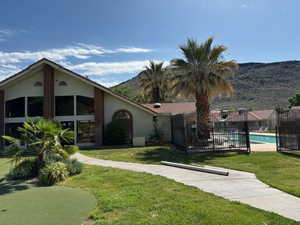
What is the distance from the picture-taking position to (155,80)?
2938cm

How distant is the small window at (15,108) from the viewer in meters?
17.0

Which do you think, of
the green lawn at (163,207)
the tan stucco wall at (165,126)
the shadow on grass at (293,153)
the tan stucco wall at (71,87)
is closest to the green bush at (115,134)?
the tan stucco wall at (71,87)

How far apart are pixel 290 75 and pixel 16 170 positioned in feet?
332

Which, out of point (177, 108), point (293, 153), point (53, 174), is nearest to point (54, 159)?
point (53, 174)

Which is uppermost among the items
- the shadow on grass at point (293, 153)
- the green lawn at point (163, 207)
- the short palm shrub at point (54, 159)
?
the short palm shrub at point (54, 159)

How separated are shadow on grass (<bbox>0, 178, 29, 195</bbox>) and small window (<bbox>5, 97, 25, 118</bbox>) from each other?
11349 millimetres

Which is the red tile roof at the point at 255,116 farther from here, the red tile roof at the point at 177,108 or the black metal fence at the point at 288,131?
the black metal fence at the point at 288,131

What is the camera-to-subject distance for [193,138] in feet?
47.2

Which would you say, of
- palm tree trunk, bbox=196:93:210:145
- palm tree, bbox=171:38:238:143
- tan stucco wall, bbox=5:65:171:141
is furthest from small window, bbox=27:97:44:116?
palm tree trunk, bbox=196:93:210:145

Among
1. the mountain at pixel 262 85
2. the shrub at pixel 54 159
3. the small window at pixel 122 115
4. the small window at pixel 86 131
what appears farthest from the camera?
the mountain at pixel 262 85

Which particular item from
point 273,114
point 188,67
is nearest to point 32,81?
point 188,67

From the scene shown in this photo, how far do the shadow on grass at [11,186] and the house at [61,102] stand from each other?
9735 mm

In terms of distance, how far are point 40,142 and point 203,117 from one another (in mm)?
10720

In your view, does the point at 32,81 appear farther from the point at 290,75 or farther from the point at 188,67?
the point at 290,75
